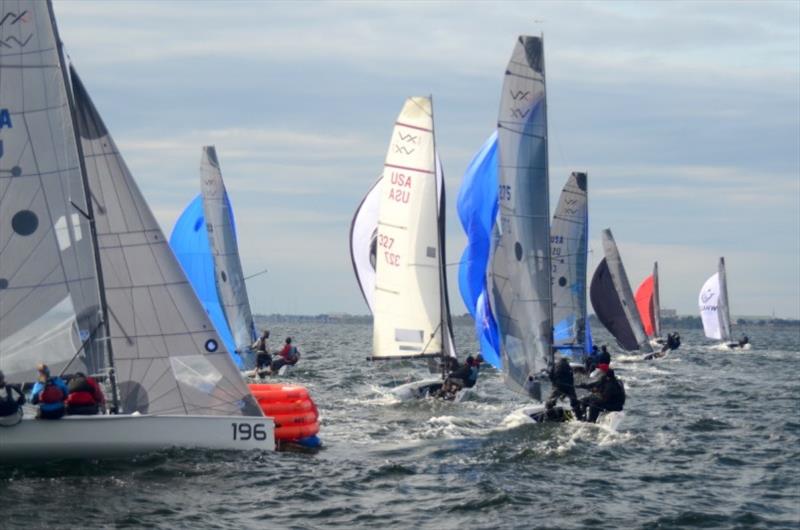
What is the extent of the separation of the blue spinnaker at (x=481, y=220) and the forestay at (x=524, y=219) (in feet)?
11.6

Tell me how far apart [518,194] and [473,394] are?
7108 millimetres

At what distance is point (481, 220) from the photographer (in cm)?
3228

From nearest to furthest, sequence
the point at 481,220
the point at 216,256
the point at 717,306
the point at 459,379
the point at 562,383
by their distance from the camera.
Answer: the point at 562,383
the point at 459,379
the point at 481,220
the point at 216,256
the point at 717,306

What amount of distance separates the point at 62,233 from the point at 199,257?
2061 cm

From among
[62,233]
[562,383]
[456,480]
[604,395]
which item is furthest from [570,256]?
[62,233]

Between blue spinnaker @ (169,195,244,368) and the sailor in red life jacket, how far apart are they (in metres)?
20.2

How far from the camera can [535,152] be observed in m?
27.3

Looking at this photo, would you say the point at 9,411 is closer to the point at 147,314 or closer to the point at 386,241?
the point at 147,314

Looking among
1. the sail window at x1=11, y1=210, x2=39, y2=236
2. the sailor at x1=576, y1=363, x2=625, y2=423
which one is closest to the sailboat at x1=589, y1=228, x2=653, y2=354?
the sailor at x1=576, y1=363, x2=625, y2=423

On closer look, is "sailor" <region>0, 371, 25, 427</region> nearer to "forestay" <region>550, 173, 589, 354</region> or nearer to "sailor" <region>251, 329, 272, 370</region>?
"sailor" <region>251, 329, 272, 370</region>

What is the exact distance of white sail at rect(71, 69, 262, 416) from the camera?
19.4m

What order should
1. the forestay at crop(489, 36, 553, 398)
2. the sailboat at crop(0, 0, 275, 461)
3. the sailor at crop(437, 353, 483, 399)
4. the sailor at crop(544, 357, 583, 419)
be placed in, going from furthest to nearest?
the sailor at crop(437, 353, 483, 399)
the forestay at crop(489, 36, 553, 398)
the sailor at crop(544, 357, 583, 419)
the sailboat at crop(0, 0, 275, 461)

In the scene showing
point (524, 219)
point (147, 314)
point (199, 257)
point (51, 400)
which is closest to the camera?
point (51, 400)

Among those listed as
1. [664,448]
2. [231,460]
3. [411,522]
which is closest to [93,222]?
[231,460]
